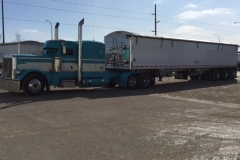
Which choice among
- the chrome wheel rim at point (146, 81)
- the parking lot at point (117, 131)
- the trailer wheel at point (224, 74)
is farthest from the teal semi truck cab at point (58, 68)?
the trailer wheel at point (224, 74)

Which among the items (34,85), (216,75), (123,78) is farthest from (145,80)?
(216,75)

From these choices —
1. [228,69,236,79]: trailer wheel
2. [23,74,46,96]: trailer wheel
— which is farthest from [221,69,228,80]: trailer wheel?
[23,74,46,96]: trailer wheel

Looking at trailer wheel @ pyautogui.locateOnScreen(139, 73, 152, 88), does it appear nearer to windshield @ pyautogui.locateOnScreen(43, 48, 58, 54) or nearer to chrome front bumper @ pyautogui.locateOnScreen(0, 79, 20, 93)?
windshield @ pyautogui.locateOnScreen(43, 48, 58, 54)

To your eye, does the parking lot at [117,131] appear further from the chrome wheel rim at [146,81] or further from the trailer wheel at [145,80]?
the chrome wheel rim at [146,81]

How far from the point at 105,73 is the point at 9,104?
22.6 feet

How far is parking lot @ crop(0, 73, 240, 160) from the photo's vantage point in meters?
5.91

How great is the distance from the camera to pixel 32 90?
14.4 m

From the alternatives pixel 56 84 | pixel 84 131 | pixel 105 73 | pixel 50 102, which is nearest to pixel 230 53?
pixel 105 73

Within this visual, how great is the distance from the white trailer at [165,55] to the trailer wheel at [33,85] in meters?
5.89

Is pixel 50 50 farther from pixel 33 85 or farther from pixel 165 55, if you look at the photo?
pixel 165 55

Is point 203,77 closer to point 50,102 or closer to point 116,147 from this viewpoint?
point 50,102

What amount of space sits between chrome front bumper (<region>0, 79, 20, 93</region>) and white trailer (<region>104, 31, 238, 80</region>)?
6999 millimetres

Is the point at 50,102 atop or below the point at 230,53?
below

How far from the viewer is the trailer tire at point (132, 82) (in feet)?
60.6
